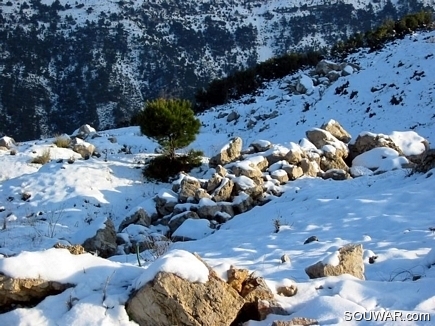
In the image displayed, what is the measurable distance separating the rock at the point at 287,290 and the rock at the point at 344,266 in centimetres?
39

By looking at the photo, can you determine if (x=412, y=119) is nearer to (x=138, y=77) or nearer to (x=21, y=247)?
(x=21, y=247)

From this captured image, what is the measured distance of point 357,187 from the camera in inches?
330

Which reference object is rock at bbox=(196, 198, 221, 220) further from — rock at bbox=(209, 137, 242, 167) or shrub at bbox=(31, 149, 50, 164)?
shrub at bbox=(31, 149, 50, 164)

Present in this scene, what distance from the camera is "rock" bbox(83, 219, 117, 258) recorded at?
6.77m

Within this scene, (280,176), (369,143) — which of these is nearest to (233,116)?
(369,143)

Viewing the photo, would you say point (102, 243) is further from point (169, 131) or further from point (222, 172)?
point (169, 131)

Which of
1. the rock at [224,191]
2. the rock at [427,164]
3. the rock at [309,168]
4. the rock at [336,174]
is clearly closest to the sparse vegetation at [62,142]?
the rock at [224,191]

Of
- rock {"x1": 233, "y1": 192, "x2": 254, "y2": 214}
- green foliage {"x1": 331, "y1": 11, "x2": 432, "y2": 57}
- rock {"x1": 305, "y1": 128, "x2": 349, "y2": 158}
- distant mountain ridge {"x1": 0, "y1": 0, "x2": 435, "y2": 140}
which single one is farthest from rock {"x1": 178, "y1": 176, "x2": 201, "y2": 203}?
distant mountain ridge {"x1": 0, "y1": 0, "x2": 435, "y2": 140}

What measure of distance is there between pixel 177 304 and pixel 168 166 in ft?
29.7

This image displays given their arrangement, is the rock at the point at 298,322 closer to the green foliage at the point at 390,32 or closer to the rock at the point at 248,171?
the rock at the point at 248,171

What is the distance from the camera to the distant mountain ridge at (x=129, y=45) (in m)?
52.9

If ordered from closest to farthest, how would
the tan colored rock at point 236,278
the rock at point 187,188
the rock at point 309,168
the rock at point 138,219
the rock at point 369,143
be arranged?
the tan colored rock at point 236,278
the rock at point 138,219
the rock at point 187,188
the rock at point 309,168
the rock at point 369,143

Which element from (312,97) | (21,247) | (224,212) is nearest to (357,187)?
(224,212)

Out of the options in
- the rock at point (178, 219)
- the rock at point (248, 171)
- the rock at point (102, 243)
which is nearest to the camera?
the rock at point (102, 243)
